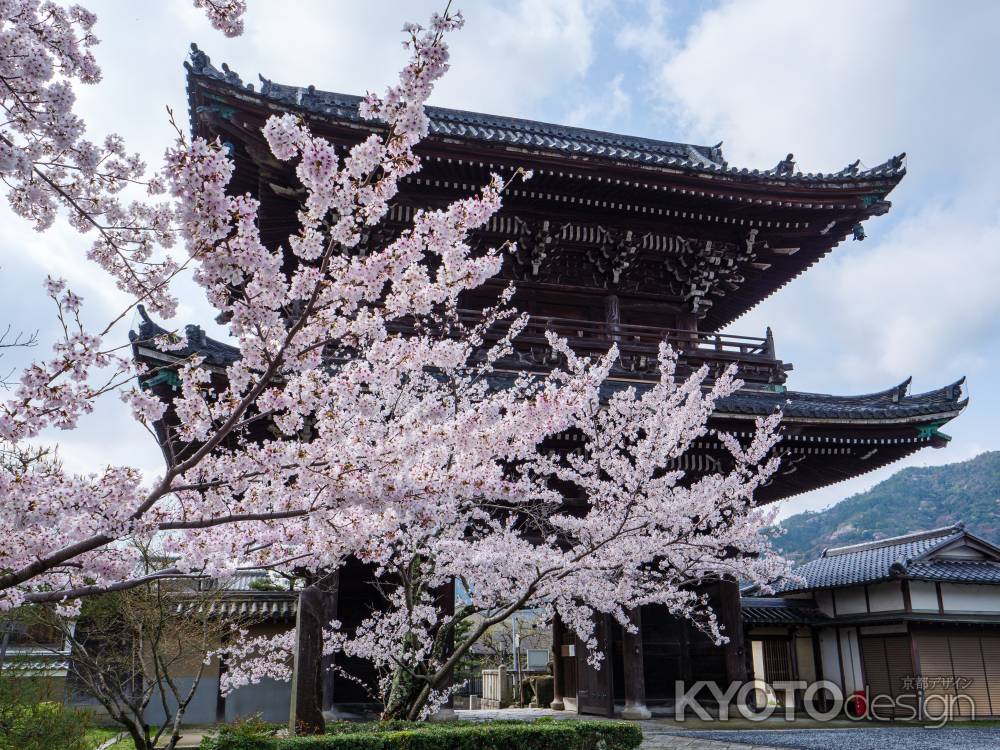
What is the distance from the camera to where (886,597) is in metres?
16.2

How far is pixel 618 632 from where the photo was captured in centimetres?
1213

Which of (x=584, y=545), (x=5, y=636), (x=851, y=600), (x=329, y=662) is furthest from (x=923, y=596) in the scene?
(x=5, y=636)

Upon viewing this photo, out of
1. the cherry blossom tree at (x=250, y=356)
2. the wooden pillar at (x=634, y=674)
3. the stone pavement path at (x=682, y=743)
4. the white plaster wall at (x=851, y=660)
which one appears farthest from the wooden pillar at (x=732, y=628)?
the cherry blossom tree at (x=250, y=356)

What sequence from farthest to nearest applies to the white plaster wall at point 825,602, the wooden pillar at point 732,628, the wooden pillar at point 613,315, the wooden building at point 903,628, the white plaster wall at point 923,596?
the white plaster wall at point 825,602 → the white plaster wall at point 923,596 → the wooden building at point 903,628 → the wooden pillar at point 613,315 → the wooden pillar at point 732,628

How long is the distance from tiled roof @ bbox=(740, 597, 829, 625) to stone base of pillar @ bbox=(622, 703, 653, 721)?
649cm

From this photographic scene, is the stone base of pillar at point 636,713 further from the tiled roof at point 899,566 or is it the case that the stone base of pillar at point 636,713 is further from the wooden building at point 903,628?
the tiled roof at point 899,566

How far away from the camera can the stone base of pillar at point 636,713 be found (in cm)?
1091

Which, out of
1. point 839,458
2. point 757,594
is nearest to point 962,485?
point 757,594

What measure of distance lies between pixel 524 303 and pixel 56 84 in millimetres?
9140

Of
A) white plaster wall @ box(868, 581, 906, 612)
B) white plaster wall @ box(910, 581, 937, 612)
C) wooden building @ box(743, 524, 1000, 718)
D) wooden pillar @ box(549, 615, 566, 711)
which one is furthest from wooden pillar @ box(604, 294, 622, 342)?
white plaster wall @ box(910, 581, 937, 612)

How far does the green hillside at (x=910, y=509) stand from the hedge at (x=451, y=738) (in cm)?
7300

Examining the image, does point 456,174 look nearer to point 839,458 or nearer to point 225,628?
point 839,458

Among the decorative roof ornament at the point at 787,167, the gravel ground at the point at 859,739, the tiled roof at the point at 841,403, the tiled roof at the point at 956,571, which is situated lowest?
the gravel ground at the point at 859,739

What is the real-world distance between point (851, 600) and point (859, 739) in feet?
23.1
